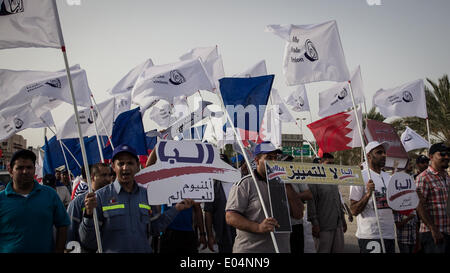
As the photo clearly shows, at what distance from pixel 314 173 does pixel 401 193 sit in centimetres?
141

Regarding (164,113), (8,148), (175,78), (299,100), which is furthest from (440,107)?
(8,148)

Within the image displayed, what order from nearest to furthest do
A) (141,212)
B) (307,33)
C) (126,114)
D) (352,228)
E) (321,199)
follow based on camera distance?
(141,212) < (321,199) < (307,33) < (126,114) < (352,228)

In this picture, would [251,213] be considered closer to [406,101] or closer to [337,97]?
[337,97]

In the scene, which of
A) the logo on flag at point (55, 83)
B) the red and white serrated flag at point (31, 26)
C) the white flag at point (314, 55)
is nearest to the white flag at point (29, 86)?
the logo on flag at point (55, 83)

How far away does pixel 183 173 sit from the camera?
4.10 meters

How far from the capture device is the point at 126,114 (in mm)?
6762

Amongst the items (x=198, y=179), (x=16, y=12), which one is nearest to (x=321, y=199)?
(x=198, y=179)

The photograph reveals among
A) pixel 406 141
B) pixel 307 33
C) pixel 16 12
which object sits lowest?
pixel 406 141

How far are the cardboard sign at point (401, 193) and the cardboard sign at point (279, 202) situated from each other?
165 cm

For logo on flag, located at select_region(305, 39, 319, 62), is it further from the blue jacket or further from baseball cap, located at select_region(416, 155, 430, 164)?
the blue jacket
